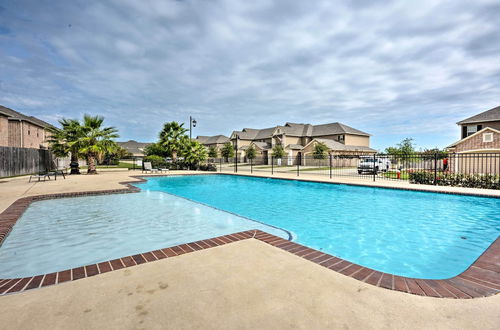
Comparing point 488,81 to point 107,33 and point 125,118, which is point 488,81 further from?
point 125,118

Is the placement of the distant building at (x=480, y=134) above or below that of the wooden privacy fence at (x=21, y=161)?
above

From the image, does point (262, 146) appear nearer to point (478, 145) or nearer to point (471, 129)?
point (471, 129)

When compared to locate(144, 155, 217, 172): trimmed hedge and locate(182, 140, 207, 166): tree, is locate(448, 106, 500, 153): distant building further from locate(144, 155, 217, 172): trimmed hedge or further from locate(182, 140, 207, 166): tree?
locate(182, 140, 207, 166): tree

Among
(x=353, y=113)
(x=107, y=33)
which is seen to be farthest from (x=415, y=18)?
(x=353, y=113)

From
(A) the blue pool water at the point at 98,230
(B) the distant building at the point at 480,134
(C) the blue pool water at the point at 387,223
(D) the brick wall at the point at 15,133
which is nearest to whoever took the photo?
(A) the blue pool water at the point at 98,230

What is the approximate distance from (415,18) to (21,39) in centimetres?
1812

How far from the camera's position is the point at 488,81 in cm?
2059

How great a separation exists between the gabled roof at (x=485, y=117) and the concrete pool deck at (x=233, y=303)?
30732mm

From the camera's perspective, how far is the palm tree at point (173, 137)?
88.5 ft

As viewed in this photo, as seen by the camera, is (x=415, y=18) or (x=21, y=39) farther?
(x=21, y=39)

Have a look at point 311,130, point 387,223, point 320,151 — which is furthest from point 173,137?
point 311,130

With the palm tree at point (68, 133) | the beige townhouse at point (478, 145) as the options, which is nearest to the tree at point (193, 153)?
the palm tree at point (68, 133)

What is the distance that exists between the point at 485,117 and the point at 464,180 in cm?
1804

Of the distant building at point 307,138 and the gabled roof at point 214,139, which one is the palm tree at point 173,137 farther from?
the gabled roof at point 214,139
